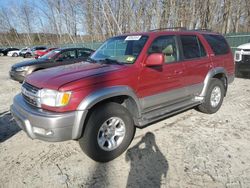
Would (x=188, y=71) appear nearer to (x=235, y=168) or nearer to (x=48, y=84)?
(x=235, y=168)

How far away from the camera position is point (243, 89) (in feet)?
24.3

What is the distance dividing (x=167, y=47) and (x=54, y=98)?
7.57 feet

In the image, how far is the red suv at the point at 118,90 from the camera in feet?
9.64

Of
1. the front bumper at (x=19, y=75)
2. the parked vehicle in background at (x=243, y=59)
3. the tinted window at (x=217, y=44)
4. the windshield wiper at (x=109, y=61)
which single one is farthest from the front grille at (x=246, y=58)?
the front bumper at (x=19, y=75)

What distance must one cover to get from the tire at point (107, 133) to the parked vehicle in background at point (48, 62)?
6.38 metres

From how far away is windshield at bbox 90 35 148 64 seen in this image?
3770mm

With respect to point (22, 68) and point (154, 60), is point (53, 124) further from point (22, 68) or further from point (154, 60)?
point (22, 68)

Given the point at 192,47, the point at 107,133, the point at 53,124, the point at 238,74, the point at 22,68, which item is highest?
the point at 192,47

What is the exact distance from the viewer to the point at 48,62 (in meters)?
9.12

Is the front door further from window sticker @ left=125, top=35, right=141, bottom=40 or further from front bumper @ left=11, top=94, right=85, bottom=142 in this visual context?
front bumper @ left=11, top=94, right=85, bottom=142

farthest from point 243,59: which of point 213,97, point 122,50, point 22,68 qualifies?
point 22,68

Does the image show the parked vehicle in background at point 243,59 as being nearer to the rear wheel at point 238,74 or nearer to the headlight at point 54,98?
the rear wheel at point 238,74

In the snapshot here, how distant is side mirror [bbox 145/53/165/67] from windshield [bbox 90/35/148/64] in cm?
23

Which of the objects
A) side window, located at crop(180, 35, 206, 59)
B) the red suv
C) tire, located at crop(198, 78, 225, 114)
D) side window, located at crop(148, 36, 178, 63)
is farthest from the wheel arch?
tire, located at crop(198, 78, 225, 114)
